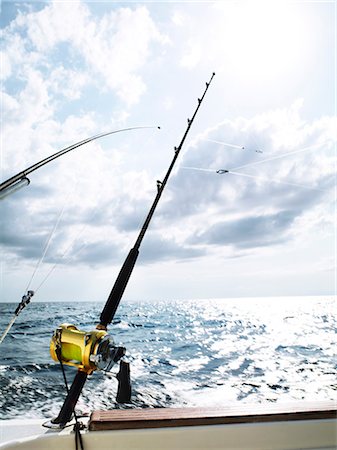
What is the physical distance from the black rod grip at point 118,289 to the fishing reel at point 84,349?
23 cm

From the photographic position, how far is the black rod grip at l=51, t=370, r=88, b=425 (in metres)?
1.48

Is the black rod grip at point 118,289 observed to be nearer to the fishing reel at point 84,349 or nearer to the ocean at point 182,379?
the fishing reel at point 84,349

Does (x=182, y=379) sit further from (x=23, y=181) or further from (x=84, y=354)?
(x=23, y=181)

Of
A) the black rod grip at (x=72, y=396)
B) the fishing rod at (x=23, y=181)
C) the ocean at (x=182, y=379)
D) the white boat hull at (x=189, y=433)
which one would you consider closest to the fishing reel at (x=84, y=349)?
the black rod grip at (x=72, y=396)

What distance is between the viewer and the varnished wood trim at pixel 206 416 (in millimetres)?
1506

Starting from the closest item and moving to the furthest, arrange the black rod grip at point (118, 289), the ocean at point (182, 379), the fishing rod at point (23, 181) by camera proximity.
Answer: the fishing rod at point (23, 181), the black rod grip at point (118, 289), the ocean at point (182, 379)

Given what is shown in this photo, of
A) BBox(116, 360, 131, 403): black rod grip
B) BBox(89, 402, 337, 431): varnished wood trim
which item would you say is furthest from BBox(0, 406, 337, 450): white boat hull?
BBox(116, 360, 131, 403): black rod grip

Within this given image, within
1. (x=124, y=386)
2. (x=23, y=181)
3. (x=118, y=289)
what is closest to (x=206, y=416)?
(x=124, y=386)

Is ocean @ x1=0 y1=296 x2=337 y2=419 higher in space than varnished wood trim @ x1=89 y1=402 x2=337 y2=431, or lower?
lower

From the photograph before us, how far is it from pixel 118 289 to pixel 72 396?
0.51m

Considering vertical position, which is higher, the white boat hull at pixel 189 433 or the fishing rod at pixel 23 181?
the fishing rod at pixel 23 181

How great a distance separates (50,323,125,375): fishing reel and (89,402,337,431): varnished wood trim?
0.31 meters

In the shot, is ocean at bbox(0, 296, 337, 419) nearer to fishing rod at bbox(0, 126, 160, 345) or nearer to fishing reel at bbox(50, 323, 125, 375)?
fishing rod at bbox(0, 126, 160, 345)

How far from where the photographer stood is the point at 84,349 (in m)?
1.33
